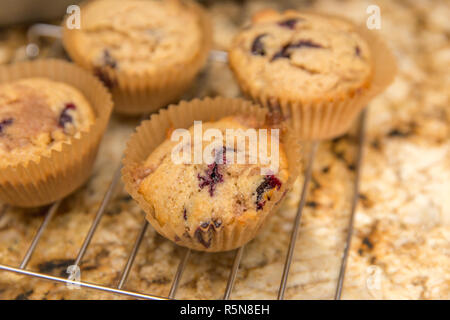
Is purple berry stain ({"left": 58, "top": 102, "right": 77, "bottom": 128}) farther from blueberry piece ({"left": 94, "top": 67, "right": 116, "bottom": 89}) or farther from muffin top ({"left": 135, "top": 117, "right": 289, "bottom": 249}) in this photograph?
muffin top ({"left": 135, "top": 117, "right": 289, "bottom": 249})

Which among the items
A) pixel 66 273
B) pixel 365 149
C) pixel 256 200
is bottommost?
pixel 66 273

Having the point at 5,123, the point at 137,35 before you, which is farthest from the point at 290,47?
the point at 5,123

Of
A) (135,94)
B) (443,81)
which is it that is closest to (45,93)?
(135,94)

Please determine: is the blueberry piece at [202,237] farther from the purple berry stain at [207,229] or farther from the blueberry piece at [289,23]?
the blueberry piece at [289,23]

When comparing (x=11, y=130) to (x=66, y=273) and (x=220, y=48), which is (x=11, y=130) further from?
(x=220, y=48)

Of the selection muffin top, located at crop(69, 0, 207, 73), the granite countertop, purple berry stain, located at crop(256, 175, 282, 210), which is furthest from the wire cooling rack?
muffin top, located at crop(69, 0, 207, 73)

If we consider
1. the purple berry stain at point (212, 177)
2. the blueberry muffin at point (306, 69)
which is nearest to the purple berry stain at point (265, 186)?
the purple berry stain at point (212, 177)
